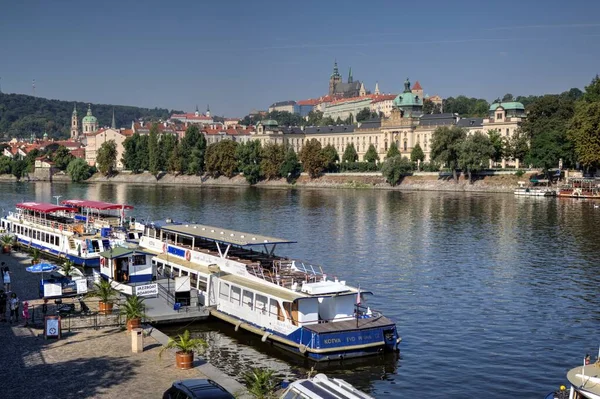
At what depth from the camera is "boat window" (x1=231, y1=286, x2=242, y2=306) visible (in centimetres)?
3747

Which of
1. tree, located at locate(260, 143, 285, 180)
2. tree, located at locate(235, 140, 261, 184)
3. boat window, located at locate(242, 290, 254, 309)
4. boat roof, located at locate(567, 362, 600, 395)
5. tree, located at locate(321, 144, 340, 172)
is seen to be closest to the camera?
boat roof, located at locate(567, 362, 600, 395)

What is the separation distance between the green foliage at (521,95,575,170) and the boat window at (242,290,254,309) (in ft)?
395

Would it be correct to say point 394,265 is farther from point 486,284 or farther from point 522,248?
point 522,248

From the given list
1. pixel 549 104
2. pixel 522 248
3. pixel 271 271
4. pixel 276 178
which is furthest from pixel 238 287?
pixel 276 178

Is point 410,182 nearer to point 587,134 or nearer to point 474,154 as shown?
point 474,154

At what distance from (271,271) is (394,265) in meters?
20.6

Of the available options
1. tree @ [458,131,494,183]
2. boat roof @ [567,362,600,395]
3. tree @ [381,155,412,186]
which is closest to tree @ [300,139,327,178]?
tree @ [381,155,412,186]

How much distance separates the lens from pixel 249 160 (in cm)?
19638

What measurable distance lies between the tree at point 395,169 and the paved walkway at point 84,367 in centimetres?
13923

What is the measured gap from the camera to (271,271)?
39875mm

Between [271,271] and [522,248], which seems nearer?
[271,271]

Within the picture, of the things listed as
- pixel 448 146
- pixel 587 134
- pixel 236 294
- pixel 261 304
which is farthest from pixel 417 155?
pixel 261 304

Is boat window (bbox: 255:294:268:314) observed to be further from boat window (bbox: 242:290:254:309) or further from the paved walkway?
the paved walkway

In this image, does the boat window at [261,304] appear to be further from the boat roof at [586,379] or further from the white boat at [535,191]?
the white boat at [535,191]
